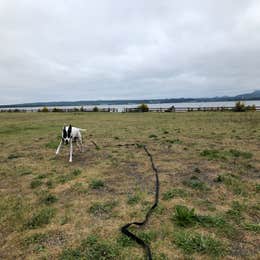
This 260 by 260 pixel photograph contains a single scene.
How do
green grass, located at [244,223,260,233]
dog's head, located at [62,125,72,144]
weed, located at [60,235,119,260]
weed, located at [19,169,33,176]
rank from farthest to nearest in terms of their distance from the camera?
dog's head, located at [62,125,72,144], weed, located at [19,169,33,176], green grass, located at [244,223,260,233], weed, located at [60,235,119,260]

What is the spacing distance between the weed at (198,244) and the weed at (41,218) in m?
2.10

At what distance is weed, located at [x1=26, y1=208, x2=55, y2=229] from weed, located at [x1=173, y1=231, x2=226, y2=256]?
2.10 meters

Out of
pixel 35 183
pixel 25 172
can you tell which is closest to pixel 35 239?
pixel 35 183

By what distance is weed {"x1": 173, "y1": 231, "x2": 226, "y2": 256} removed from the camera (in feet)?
8.99

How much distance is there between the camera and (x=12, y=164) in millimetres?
6797

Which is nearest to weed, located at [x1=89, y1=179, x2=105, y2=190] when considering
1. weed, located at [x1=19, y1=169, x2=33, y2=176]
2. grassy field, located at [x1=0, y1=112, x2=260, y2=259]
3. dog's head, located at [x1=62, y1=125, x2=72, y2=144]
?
grassy field, located at [x1=0, y1=112, x2=260, y2=259]

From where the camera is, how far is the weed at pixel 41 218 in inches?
135

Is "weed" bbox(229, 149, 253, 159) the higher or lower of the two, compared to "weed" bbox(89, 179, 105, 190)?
higher

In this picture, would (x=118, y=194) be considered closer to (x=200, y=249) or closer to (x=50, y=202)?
(x=50, y=202)

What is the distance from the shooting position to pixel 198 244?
2.86 meters

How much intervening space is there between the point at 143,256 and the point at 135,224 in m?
0.69

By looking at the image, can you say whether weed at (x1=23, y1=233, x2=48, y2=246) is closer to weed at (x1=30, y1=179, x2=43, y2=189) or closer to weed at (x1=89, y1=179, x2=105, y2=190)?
weed at (x1=89, y1=179, x2=105, y2=190)

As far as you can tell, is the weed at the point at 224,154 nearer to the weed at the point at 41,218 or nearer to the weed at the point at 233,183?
the weed at the point at 233,183

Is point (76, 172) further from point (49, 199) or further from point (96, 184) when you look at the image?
point (49, 199)
